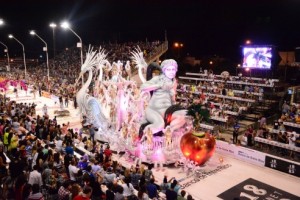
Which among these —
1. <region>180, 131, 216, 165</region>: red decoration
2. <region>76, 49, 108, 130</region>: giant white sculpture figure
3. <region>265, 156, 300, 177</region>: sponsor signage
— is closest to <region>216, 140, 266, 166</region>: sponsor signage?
<region>265, 156, 300, 177</region>: sponsor signage

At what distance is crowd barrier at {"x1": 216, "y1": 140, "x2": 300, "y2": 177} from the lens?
1245cm

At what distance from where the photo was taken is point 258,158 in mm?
13492

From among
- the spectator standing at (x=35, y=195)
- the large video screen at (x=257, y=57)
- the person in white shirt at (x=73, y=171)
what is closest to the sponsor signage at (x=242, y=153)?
the person in white shirt at (x=73, y=171)

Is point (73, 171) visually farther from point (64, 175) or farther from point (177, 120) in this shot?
Result: point (177, 120)

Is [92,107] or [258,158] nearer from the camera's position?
[258,158]

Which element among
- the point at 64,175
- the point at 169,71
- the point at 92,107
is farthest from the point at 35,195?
the point at 92,107

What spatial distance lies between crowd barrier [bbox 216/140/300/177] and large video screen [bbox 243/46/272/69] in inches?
491

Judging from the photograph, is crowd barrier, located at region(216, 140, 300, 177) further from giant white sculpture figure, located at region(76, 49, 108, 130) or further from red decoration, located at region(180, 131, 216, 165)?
giant white sculpture figure, located at region(76, 49, 108, 130)

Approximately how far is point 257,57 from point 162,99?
15.3 metres

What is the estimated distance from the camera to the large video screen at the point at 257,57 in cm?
2481

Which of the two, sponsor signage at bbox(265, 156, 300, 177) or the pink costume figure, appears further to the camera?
the pink costume figure

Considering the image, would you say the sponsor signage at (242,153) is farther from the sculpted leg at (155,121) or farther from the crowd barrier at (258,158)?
the sculpted leg at (155,121)

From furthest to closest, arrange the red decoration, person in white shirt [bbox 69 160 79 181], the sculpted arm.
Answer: the sculpted arm
the red decoration
person in white shirt [bbox 69 160 79 181]

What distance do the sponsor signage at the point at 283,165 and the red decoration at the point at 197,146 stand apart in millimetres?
2611
